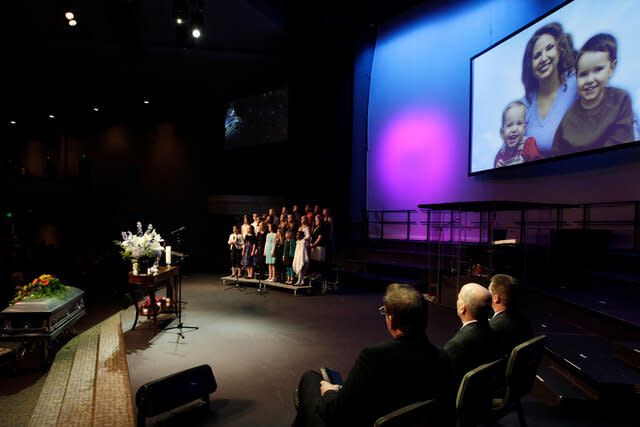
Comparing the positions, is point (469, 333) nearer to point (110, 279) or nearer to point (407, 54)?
point (110, 279)

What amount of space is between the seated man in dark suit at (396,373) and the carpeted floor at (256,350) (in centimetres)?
155

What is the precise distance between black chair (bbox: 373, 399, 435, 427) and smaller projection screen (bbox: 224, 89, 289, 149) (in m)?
11.2

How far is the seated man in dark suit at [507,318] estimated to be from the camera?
2.45 metres

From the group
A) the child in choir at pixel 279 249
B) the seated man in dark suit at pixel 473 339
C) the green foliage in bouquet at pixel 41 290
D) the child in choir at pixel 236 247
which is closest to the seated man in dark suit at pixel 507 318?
the seated man in dark suit at pixel 473 339

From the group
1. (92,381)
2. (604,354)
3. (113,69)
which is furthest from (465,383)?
(113,69)

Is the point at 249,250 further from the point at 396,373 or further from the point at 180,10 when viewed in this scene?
the point at 396,373

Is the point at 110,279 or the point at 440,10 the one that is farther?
the point at 440,10

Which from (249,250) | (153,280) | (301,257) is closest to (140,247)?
(153,280)

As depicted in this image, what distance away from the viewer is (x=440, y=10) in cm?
1034

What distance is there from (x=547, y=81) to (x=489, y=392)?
639 cm

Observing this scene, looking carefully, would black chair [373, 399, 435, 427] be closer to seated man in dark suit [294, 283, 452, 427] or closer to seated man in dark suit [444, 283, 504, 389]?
seated man in dark suit [294, 283, 452, 427]

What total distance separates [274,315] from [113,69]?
8975 millimetres

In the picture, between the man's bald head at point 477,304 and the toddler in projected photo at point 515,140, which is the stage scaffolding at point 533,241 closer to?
the toddler in projected photo at point 515,140

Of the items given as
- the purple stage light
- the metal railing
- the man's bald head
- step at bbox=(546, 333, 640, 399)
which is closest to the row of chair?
the man's bald head
